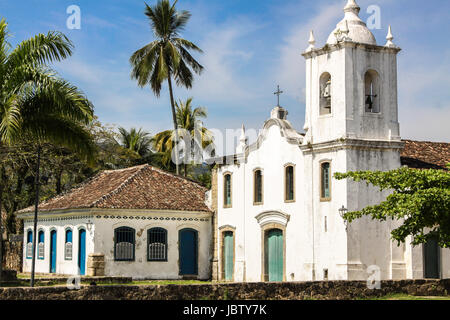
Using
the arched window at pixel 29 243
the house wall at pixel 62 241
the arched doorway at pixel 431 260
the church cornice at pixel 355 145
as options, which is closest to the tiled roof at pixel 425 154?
the church cornice at pixel 355 145

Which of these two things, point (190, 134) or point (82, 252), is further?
point (190, 134)

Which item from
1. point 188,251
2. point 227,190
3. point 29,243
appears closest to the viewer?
point 227,190

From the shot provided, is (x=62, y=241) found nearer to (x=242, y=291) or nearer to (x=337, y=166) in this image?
(x=337, y=166)

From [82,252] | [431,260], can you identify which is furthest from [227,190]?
[431,260]

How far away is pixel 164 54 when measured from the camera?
39562 millimetres

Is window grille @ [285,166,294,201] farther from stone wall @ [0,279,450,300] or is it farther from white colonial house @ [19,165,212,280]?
stone wall @ [0,279,450,300]

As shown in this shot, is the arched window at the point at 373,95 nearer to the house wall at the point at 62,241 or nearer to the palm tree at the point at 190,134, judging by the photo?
the house wall at the point at 62,241

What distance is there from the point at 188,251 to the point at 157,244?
59.5 inches

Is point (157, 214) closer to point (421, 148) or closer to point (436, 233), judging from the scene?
point (421, 148)

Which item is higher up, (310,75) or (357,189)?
(310,75)

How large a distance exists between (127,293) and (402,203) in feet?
26.3

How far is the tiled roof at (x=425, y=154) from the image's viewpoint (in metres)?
27.1
